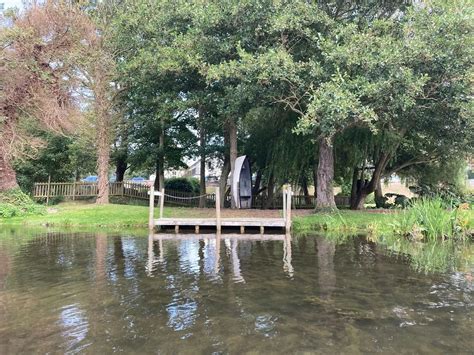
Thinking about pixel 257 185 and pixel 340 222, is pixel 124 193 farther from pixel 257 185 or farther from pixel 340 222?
pixel 340 222

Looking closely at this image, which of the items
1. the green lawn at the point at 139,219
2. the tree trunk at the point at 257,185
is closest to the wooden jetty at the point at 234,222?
the green lawn at the point at 139,219

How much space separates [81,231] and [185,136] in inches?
425

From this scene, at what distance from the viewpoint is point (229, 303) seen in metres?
6.78

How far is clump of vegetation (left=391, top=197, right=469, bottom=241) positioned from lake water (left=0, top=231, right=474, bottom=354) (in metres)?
3.20

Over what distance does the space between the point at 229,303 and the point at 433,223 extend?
367 inches

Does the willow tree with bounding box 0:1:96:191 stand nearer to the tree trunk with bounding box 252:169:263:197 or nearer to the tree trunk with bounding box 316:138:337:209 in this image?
the tree trunk with bounding box 252:169:263:197

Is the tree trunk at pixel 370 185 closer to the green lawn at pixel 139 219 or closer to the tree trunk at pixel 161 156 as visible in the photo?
the green lawn at pixel 139 219

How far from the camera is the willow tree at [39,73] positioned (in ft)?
61.6

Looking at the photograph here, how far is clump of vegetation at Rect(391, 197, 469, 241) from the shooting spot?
13.5m

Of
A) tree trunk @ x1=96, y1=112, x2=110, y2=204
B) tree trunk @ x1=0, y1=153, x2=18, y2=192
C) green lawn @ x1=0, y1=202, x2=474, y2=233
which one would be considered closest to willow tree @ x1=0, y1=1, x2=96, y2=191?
tree trunk @ x1=0, y1=153, x2=18, y2=192

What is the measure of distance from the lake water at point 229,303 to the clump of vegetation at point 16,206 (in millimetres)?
8823

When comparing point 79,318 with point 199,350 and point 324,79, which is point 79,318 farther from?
point 324,79

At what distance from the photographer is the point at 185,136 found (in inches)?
1009

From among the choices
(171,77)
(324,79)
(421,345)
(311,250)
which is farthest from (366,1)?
(421,345)
